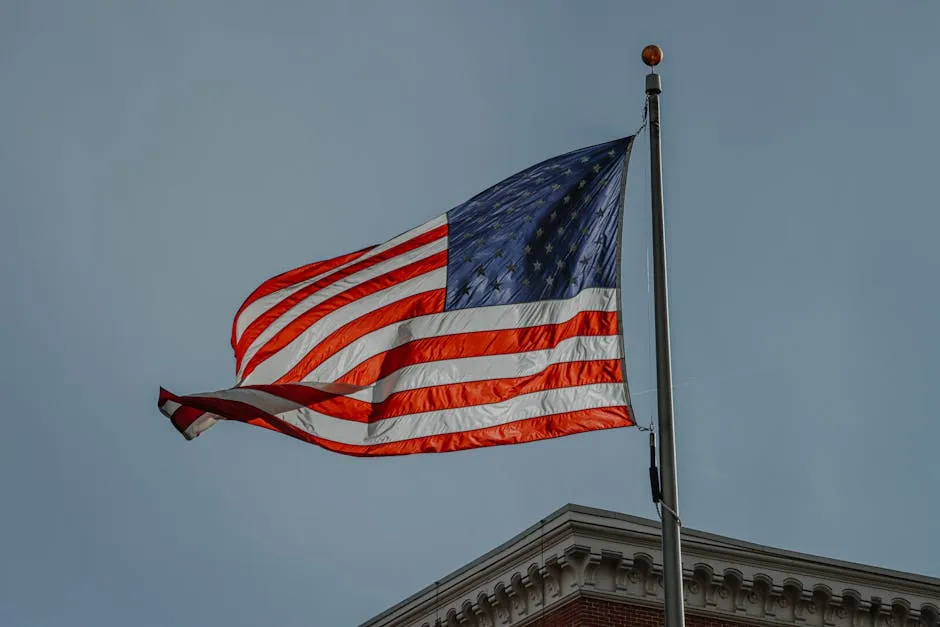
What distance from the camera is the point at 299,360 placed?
1495 centimetres

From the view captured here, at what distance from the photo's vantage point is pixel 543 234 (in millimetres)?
14844

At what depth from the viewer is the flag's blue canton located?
47.5 ft

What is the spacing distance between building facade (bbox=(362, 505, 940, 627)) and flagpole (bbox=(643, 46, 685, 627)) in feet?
39.4

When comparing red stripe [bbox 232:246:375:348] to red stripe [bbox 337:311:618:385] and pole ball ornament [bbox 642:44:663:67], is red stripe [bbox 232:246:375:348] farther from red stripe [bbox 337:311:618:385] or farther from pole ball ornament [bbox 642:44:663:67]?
pole ball ornament [bbox 642:44:663:67]

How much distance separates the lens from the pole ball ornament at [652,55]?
47.1 feet

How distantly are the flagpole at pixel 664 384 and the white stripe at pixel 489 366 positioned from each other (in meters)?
0.83

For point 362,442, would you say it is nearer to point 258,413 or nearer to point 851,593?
point 258,413

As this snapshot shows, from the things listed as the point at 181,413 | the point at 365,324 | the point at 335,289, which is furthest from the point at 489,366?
the point at 181,413

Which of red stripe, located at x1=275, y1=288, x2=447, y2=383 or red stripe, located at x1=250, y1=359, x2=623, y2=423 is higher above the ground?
red stripe, located at x1=275, y1=288, x2=447, y2=383

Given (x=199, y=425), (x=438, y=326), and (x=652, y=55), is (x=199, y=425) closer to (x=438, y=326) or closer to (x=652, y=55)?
(x=438, y=326)

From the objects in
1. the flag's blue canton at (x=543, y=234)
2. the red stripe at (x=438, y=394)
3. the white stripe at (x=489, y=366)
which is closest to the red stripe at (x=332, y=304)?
the flag's blue canton at (x=543, y=234)

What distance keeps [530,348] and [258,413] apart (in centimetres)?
270

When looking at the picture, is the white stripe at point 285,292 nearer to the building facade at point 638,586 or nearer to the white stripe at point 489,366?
the white stripe at point 489,366

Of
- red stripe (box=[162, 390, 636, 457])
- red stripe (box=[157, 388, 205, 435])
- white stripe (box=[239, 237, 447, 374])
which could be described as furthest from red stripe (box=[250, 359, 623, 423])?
white stripe (box=[239, 237, 447, 374])
